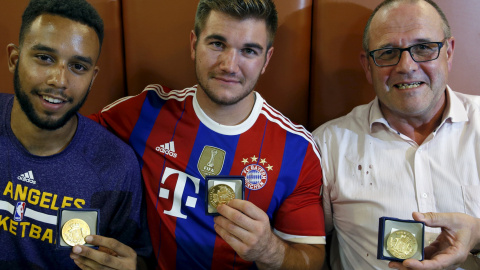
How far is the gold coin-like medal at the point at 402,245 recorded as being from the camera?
1146 mm

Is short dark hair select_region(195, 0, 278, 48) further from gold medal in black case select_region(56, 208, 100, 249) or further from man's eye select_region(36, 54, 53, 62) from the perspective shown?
gold medal in black case select_region(56, 208, 100, 249)

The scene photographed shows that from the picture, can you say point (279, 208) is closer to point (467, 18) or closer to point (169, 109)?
point (169, 109)

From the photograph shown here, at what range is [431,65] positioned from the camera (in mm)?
1408

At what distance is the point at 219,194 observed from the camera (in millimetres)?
1179

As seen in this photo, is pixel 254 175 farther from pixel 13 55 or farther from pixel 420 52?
pixel 13 55

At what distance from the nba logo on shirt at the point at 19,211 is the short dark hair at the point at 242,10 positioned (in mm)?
847

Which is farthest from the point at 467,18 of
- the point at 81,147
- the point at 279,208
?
the point at 81,147

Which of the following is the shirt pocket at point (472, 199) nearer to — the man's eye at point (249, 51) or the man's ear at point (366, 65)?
the man's ear at point (366, 65)

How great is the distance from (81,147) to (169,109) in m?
0.36

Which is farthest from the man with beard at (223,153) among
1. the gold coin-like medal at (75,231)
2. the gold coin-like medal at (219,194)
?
the gold coin-like medal at (75,231)

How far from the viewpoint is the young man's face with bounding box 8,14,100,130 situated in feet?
4.04

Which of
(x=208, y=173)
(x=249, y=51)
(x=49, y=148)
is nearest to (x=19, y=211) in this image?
(x=49, y=148)

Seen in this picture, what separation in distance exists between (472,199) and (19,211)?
153 centimetres

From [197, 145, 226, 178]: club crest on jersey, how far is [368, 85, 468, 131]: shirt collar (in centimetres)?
60
